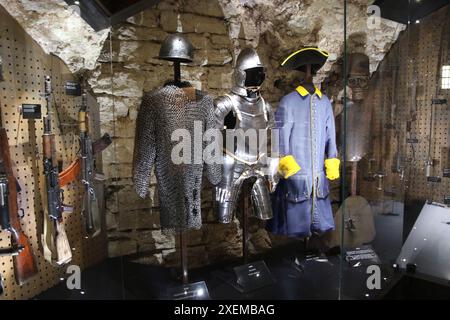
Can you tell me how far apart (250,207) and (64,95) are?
142 cm

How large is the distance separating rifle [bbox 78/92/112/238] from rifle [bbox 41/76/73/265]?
7.2 inches

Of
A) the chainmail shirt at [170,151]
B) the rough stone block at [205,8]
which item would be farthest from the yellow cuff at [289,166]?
the rough stone block at [205,8]

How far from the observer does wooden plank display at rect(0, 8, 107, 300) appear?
1.73 metres

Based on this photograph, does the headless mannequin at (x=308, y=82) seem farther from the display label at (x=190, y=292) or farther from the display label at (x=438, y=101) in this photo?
the display label at (x=190, y=292)

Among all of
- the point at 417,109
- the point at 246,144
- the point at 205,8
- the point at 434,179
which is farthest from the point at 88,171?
the point at 434,179

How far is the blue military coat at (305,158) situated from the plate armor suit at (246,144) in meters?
0.14

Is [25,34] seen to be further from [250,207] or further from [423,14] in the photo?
[423,14]

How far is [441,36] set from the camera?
2.55 m

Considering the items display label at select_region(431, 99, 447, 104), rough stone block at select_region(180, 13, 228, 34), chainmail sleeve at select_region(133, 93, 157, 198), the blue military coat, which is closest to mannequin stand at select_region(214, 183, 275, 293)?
the blue military coat

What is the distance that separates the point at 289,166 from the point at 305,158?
0.43 ft

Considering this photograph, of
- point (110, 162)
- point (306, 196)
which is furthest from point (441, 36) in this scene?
Answer: point (110, 162)

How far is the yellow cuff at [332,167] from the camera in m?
2.37
